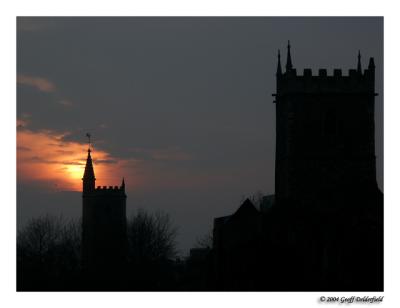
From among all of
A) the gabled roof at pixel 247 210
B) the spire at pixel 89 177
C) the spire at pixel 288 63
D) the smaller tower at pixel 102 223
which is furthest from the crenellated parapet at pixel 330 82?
the spire at pixel 89 177

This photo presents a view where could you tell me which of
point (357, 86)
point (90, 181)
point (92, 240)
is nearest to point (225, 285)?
point (357, 86)

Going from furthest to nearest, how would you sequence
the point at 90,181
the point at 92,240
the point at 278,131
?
the point at 90,181 < the point at 92,240 < the point at 278,131

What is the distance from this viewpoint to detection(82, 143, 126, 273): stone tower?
11631 cm

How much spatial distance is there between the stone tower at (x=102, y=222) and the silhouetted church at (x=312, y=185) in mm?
51839

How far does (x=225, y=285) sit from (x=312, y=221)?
8399 mm

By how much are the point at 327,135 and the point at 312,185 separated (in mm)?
3289

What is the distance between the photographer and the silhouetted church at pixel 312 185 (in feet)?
187

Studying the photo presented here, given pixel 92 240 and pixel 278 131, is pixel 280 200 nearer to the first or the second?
pixel 278 131

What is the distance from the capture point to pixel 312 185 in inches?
2376

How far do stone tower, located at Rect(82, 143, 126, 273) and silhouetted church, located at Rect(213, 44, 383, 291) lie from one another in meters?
51.8

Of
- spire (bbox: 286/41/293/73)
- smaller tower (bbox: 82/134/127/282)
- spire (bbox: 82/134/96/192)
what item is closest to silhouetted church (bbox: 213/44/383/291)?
spire (bbox: 286/41/293/73)

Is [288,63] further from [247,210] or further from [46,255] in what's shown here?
[46,255]

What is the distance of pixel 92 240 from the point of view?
120 meters

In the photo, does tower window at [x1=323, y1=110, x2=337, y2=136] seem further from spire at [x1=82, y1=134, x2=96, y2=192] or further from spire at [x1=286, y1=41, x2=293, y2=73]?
spire at [x1=82, y1=134, x2=96, y2=192]
